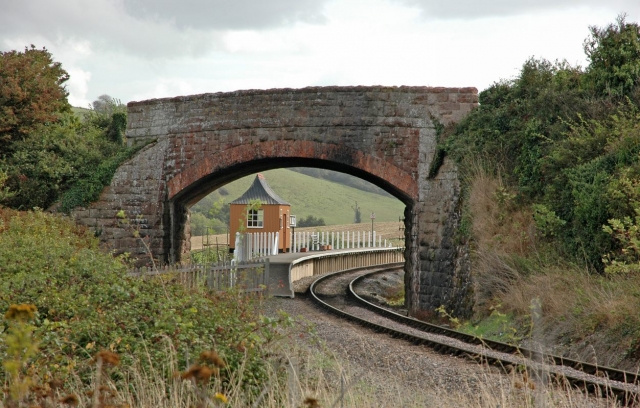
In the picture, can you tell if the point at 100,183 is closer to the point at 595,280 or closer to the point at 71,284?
the point at 71,284

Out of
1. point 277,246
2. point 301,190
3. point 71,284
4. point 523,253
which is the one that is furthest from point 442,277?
point 301,190

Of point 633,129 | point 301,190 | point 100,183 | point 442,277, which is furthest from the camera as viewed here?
point 301,190

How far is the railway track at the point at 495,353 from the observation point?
6.60 meters

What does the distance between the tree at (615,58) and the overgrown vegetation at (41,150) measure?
11.3 meters

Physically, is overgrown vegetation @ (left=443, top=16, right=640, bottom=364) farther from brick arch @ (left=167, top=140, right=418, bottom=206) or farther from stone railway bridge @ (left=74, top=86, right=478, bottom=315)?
brick arch @ (left=167, top=140, right=418, bottom=206)

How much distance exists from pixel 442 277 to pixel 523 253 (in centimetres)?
329

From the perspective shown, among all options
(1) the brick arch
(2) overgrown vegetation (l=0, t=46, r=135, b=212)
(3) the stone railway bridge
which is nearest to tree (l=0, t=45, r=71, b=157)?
(2) overgrown vegetation (l=0, t=46, r=135, b=212)

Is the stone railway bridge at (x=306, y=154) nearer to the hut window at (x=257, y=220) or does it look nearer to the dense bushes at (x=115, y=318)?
the dense bushes at (x=115, y=318)

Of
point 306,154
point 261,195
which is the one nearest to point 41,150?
point 306,154

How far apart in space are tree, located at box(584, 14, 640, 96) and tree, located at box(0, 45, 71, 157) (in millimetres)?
14071

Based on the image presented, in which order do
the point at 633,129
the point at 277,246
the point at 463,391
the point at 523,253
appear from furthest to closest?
1. the point at 277,246
2. the point at 523,253
3. the point at 633,129
4. the point at 463,391

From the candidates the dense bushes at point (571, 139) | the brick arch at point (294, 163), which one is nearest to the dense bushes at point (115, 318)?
the dense bushes at point (571, 139)

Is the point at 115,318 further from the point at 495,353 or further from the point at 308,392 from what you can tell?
the point at 495,353

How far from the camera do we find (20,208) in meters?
19.1
